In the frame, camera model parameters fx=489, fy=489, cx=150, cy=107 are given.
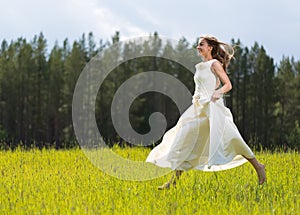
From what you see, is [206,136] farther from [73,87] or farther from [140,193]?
[73,87]

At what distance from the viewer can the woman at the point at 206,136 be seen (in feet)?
20.2

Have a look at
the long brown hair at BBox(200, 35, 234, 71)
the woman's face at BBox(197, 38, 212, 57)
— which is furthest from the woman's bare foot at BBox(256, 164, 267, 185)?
the woman's face at BBox(197, 38, 212, 57)

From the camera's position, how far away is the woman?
6.15 meters

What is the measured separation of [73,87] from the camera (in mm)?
46375

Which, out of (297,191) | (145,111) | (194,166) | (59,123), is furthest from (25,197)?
(59,123)

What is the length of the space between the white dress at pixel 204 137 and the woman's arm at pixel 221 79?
58mm

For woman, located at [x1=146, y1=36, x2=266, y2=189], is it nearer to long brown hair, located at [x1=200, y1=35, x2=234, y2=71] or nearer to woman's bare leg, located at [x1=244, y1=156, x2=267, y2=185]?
woman's bare leg, located at [x1=244, y1=156, x2=267, y2=185]

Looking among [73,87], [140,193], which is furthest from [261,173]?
[73,87]

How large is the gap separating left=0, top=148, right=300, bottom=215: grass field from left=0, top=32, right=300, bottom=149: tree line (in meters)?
36.5

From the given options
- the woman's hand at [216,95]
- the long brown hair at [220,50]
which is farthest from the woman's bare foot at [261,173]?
the long brown hair at [220,50]

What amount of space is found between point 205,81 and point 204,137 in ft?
2.40

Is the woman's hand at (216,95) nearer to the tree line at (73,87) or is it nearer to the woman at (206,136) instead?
the woman at (206,136)

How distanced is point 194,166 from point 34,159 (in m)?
4.51

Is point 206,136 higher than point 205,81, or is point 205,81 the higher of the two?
point 205,81
